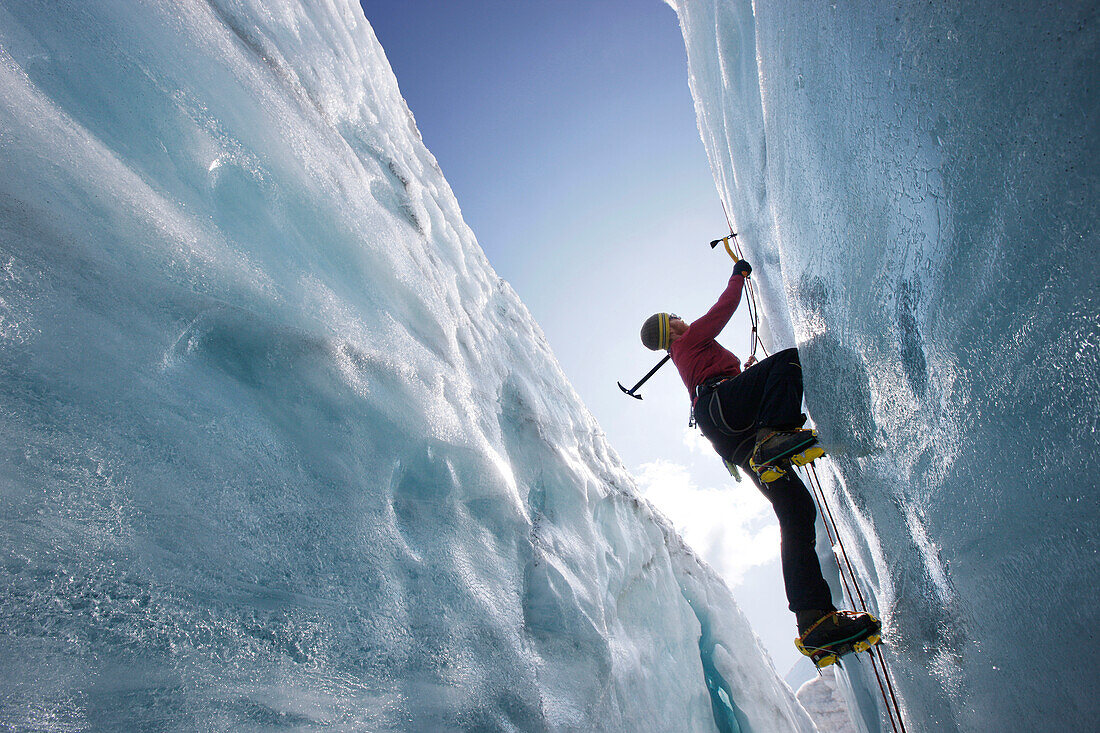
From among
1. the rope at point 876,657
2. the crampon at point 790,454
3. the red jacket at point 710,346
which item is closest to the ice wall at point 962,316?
the crampon at point 790,454

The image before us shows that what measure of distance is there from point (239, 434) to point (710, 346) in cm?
275

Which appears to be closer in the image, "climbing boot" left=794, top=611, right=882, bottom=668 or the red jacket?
"climbing boot" left=794, top=611, right=882, bottom=668

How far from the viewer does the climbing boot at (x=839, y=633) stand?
2.32m

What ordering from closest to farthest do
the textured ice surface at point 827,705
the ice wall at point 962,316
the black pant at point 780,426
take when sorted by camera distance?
1. the ice wall at point 962,316
2. the black pant at point 780,426
3. the textured ice surface at point 827,705

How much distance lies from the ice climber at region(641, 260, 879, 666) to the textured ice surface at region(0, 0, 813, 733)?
1101 millimetres

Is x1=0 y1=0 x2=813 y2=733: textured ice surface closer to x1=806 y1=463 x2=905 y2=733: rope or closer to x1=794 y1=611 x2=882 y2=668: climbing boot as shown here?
x1=794 y1=611 x2=882 y2=668: climbing boot

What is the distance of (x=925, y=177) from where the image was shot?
134 centimetres

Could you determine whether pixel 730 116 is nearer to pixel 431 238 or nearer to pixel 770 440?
pixel 431 238

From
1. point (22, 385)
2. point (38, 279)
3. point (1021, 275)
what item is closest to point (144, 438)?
point (22, 385)

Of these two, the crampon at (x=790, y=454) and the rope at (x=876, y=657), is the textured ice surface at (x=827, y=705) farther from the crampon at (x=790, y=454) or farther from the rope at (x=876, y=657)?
the crampon at (x=790, y=454)

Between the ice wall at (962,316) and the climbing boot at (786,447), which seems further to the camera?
the climbing boot at (786,447)

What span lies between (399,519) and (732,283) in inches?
105

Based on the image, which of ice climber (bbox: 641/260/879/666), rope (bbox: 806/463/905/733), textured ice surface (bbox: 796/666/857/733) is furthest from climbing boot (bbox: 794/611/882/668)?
textured ice surface (bbox: 796/666/857/733)

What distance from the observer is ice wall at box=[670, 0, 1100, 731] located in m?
0.98
